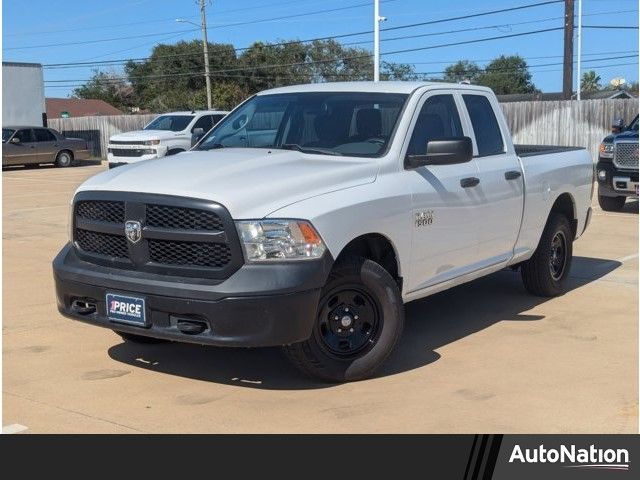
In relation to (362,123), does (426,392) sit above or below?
below

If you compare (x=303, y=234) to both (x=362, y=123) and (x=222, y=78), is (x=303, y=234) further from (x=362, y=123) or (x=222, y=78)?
(x=222, y=78)

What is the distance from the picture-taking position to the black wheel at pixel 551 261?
26.8ft

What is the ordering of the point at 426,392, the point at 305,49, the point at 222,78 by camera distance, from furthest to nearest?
the point at 305,49 < the point at 222,78 < the point at 426,392

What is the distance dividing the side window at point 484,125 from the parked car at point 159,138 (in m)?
15.1

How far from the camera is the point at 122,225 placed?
18.1 feet

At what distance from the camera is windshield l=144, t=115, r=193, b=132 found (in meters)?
23.8

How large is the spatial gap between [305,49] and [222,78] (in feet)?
30.0

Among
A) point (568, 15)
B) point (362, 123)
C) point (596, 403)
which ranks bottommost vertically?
point (596, 403)

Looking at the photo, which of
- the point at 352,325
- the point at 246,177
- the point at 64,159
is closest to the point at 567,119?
the point at 64,159

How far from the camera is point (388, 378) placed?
586 cm

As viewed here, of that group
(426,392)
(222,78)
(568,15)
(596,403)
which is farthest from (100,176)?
(222,78)

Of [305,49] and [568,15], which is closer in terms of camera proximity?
[568,15]

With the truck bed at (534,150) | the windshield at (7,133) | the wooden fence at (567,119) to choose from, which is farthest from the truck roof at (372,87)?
the windshield at (7,133)

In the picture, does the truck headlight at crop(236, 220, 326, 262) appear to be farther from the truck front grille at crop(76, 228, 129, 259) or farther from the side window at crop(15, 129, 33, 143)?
the side window at crop(15, 129, 33, 143)
